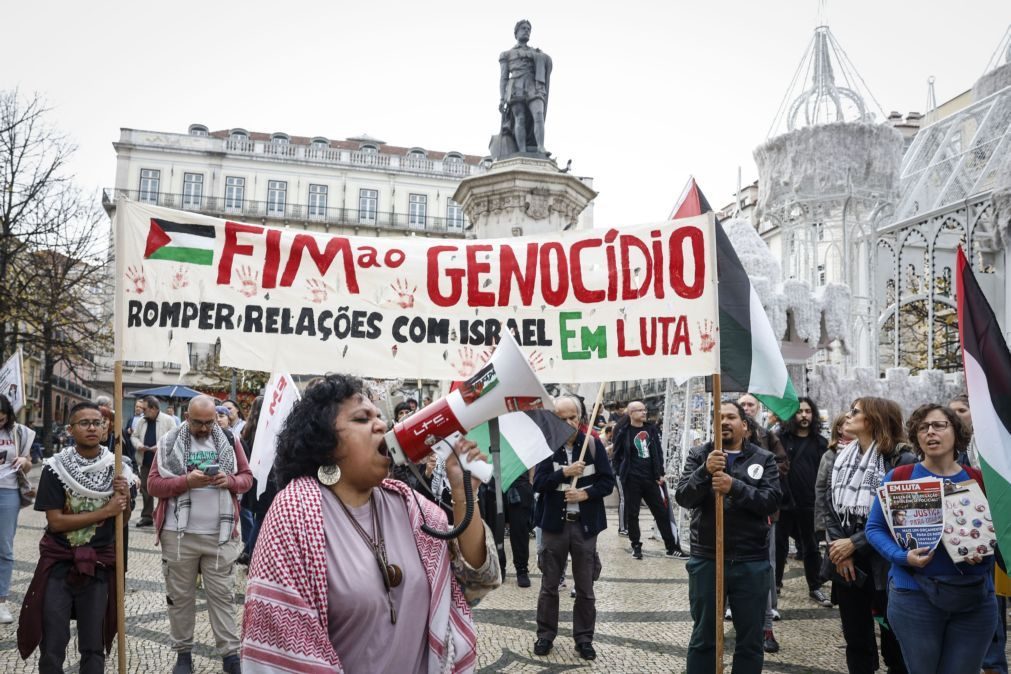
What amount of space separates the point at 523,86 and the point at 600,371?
11522 millimetres

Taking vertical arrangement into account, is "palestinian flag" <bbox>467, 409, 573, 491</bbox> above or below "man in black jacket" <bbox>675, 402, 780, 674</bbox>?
above

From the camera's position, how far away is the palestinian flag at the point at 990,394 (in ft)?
11.3

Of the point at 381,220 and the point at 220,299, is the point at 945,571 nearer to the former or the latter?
the point at 220,299

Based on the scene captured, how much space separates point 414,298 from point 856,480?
262 centimetres

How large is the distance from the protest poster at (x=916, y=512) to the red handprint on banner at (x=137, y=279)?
374 centimetres

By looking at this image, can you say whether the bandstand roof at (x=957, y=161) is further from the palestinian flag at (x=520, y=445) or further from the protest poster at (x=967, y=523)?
the palestinian flag at (x=520, y=445)

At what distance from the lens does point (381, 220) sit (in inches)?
1977

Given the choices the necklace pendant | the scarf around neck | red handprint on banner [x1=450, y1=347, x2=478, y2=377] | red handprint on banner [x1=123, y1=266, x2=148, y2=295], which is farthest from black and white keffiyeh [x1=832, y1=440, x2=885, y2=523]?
the scarf around neck

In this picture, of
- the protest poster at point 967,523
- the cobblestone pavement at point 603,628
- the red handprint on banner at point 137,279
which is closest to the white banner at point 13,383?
the cobblestone pavement at point 603,628

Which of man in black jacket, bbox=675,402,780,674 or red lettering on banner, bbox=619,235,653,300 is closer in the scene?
man in black jacket, bbox=675,402,780,674

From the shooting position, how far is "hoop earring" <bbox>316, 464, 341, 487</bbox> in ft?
8.05

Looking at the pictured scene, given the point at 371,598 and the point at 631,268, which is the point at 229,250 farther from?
the point at 371,598

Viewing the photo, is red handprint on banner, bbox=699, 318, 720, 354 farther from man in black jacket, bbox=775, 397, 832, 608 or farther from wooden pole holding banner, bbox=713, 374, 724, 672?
man in black jacket, bbox=775, 397, 832, 608

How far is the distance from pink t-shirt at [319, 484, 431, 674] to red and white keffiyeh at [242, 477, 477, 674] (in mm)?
38
